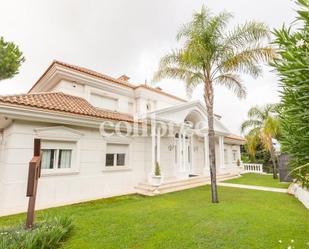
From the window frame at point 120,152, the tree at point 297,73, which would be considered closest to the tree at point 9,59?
the window frame at point 120,152

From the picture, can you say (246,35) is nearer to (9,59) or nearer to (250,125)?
(250,125)

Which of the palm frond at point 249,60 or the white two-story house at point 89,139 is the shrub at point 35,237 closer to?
the white two-story house at point 89,139

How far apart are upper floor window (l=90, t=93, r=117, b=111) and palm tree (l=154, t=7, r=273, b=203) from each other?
6.23m

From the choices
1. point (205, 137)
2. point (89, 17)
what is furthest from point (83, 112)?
point (205, 137)

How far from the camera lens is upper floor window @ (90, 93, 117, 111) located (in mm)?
12590

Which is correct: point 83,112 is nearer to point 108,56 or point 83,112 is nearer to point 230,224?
point 230,224

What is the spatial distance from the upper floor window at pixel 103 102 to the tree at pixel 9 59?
12655mm

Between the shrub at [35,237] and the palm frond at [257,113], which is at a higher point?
the palm frond at [257,113]

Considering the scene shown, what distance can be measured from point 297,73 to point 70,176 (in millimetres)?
9615

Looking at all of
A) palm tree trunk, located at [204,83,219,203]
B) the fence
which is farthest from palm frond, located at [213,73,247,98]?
the fence

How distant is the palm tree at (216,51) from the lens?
346 inches

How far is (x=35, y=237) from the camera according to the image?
404 centimetres

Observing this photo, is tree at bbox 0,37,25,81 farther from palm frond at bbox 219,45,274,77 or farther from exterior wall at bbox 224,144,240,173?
exterior wall at bbox 224,144,240,173

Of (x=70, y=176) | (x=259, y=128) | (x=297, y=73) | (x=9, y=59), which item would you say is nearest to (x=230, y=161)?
(x=259, y=128)
